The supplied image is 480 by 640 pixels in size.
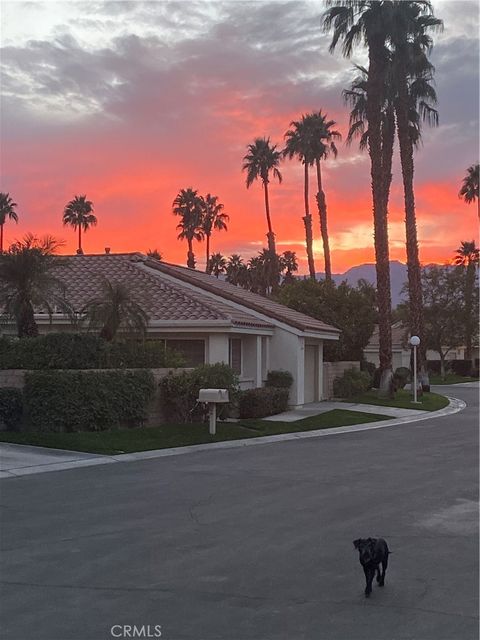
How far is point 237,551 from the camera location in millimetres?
7883

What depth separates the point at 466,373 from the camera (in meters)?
73.6

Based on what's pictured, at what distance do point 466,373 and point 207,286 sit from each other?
167 ft

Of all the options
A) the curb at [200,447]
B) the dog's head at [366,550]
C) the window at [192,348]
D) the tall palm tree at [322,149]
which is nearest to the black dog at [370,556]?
the dog's head at [366,550]

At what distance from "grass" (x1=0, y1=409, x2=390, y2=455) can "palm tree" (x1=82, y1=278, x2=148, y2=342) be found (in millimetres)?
3134

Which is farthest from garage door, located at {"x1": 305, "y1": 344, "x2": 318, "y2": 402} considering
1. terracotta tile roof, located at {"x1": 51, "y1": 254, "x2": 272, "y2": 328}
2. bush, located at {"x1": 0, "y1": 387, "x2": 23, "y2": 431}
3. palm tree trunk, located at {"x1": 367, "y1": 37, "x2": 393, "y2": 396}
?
bush, located at {"x1": 0, "y1": 387, "x2": 23, "y2": 431}

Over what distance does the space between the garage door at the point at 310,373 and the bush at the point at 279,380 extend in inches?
135

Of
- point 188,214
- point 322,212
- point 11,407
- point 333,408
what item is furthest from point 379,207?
point 188,214

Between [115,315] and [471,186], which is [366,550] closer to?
[115,315]

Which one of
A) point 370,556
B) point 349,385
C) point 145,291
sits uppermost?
point 145,291

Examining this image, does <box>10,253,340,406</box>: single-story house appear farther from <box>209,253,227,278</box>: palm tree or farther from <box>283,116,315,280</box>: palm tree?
<box>209,253,227,278</box>: palm tree

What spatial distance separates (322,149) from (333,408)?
3345 centimetres

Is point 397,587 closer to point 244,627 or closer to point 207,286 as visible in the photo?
point 244,627

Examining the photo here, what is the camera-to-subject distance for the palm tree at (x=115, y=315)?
20.7m

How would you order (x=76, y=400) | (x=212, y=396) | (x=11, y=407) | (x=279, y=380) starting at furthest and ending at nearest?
(x=279, y=380)
(x=212, y=396)
(x=76, y=400)
(x=11, y=407)
